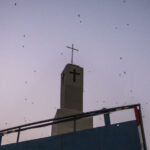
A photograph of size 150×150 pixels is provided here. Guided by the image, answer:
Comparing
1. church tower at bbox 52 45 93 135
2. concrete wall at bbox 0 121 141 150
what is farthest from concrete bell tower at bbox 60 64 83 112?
concrete wall at bbox 0 121 141 150

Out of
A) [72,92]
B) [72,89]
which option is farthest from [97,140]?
[72,89]

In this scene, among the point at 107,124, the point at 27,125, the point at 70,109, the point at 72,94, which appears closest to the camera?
the point at 107,124

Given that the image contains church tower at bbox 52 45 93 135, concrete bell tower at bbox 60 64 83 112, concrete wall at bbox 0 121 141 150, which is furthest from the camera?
concrete bell tower at bbox 60 64 83 112

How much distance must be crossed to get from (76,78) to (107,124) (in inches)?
453

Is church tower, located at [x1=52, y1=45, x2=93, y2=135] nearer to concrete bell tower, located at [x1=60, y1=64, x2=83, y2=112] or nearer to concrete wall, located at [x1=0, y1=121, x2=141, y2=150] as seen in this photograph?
concrete bell tower, located at [x1=60, y1=64, x2=83, y2=112]

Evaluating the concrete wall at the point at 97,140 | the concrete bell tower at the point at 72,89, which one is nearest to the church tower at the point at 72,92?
the concrete bell tower at the point at 72,89

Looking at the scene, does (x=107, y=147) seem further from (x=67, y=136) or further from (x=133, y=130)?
(x=67, y=136)

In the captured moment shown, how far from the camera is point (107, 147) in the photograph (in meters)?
4.30

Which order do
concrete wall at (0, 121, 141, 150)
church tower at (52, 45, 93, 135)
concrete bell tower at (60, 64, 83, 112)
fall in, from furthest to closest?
concrete bell tower at (60, 64, 83, 112), church tower at (52, 45, 93, 135), concrete wall at (0, 121, 141, 150)

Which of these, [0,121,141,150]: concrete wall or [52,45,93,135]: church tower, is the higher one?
[52,45,93,135]: church tower

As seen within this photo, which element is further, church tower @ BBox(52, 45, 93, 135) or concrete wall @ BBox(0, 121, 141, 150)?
church tower @ BBox(52, 45, 93, 135)

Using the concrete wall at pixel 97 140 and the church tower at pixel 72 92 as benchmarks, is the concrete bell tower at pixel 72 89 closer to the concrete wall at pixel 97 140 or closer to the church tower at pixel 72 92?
the church tower at pixel 72 92

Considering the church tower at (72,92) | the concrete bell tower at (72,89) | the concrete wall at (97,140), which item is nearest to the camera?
the concrete wall at (97,140)

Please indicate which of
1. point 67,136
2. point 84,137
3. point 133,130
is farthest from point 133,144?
point 67,136
